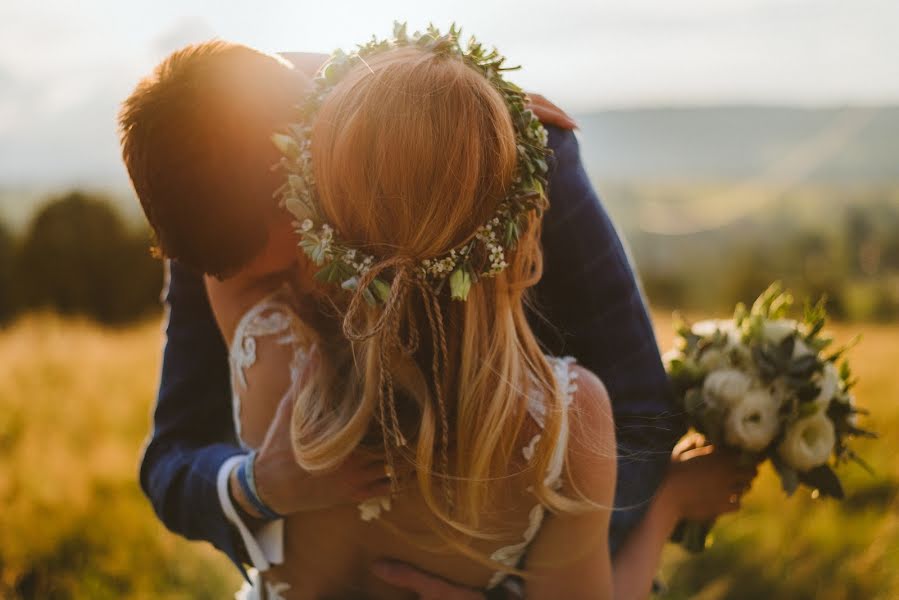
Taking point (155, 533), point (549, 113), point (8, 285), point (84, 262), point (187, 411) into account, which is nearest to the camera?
point (549, 113)

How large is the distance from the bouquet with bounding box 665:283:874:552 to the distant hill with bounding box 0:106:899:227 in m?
14.0

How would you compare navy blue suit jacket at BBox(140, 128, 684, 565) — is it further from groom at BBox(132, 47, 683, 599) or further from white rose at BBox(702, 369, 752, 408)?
white rose at BBox(702, 369, 752, 408)

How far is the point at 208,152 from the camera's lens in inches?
77.9

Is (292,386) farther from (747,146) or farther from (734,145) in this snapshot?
(747,146)

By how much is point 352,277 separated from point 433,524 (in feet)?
2.07

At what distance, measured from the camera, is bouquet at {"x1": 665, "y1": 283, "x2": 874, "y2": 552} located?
230cm

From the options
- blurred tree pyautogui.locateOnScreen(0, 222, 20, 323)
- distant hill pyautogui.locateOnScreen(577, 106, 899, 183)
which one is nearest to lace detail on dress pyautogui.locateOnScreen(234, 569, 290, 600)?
blurred tree pyautogui.locateOnScreen(0, 222, 20, 323)

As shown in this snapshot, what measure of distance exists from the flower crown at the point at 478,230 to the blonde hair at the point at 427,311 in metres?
0.03

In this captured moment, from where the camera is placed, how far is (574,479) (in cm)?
182

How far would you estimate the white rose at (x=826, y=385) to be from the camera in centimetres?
231

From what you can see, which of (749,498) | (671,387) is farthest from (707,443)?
(749,498)

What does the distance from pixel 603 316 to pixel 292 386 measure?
0.90 m

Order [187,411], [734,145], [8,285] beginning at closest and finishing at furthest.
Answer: [187,411] → [8,285] → [734,145]

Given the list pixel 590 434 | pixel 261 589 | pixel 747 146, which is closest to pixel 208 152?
pixel 590 434
